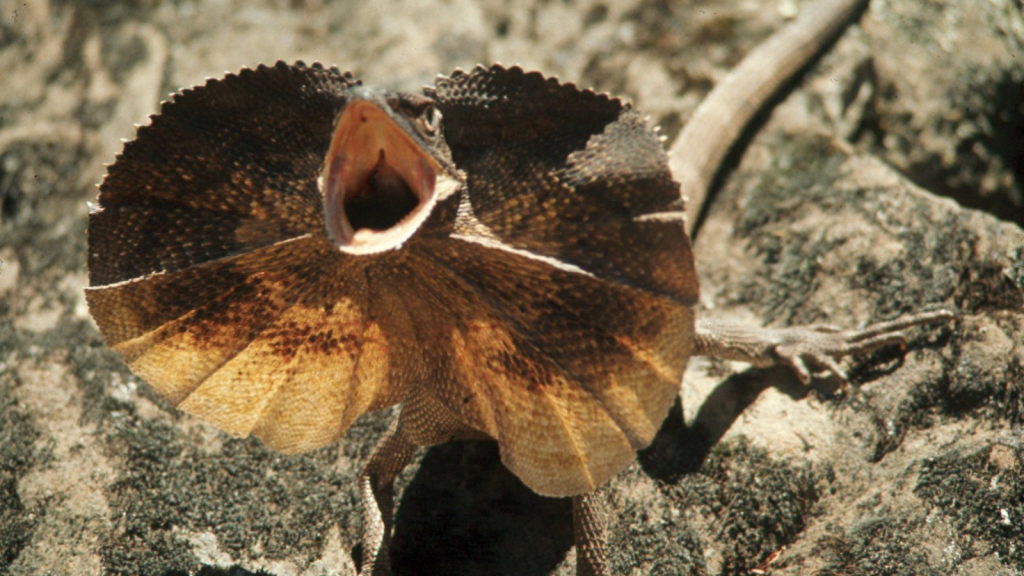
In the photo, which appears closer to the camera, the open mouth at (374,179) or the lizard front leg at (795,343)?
the open mouth at (374,179)

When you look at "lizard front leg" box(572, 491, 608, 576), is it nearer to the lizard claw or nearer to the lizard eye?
the lizard claw

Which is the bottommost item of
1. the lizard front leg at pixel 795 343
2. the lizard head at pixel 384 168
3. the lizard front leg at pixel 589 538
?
the lizard front leg at pixel 589 538

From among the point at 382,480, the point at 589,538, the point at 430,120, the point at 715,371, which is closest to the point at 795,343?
the point at 715,371

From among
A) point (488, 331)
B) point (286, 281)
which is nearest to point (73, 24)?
point (286, 281)

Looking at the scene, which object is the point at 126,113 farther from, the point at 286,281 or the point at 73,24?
the point at 286,281

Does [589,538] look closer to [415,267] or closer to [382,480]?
[382,480]

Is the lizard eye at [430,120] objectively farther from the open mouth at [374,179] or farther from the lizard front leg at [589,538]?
the lizard front leg at [589,538]

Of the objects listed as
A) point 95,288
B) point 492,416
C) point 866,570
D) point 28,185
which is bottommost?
point 28,185

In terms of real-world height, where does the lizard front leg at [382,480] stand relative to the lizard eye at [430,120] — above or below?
below

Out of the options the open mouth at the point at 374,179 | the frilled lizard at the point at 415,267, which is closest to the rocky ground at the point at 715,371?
the frilled lizard at the point at 415,267
